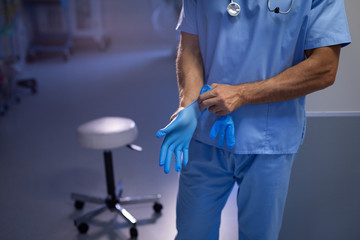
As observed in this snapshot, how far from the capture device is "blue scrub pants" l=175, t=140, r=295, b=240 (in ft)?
3.25

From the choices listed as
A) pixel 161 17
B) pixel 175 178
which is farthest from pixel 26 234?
pixel 161 17

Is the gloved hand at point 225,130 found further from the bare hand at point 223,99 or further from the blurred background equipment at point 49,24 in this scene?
the blurred background equipment at point 49,24

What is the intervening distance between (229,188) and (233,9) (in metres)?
0.55

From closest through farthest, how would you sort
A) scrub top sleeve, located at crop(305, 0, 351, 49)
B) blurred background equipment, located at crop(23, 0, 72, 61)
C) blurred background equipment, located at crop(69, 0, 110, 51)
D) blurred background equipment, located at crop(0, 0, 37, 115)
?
scrub top sleeve, located at crop(305, 0, 351, 49) < blurred background equipment, located at crop(0, 0, 37, 115) < blurred background equipment, located at crop(23, 0, 72, 61) < blurred background equipment, located at crop(69, 0, 110, 51)

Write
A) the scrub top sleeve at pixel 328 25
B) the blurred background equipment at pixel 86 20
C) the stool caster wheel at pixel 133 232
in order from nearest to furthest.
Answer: the scrub top sleeve at pixel 328 25 < the stool caster wheel at pixel 133 232 < the blurred background equipment at pixel 86 20

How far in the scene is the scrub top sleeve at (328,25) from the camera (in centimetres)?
88

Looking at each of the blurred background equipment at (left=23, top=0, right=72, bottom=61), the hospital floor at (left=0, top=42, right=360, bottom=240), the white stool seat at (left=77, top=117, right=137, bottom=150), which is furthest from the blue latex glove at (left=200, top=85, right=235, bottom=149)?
the blurred background equipment at (left=23, top=0, right=72, bottom=61)

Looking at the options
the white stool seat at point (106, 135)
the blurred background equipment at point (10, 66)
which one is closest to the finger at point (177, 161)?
the white stool seat at point (106, 135)

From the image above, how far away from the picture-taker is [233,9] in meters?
0.92

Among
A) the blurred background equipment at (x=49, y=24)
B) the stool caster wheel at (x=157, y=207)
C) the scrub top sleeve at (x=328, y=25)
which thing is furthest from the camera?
the blurred background equipment at (x=49, y=24)

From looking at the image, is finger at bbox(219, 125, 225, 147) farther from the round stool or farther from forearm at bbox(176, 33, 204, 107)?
the round stool

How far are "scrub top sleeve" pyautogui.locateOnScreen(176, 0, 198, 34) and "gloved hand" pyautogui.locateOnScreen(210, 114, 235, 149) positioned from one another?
1.01 ft

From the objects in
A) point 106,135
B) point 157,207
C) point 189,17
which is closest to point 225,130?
point 189,17

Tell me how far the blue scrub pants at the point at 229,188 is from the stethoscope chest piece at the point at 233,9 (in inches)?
15.3
